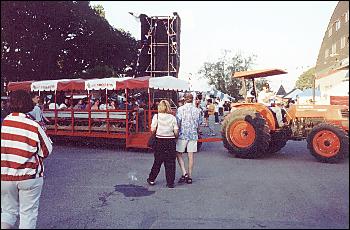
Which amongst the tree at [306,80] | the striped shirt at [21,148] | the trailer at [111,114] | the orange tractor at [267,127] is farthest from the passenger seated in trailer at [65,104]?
the tree at [306,80]

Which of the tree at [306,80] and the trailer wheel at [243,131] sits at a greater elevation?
the tree at [306,80]

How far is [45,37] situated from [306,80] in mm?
1075

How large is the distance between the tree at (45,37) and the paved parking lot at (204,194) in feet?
3.14

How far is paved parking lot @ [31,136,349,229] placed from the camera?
1.53 meters

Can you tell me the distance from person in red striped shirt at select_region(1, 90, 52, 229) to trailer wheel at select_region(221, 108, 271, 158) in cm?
248

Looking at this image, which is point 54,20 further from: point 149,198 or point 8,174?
point 149,198

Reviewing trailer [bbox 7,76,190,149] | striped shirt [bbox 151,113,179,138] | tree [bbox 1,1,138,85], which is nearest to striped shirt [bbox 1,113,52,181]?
tree [bbox 1,1,138,85]

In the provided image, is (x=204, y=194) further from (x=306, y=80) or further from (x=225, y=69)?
(x=306, y=80)

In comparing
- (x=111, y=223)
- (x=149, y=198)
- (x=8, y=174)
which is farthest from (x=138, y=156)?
(x=8, y=174)

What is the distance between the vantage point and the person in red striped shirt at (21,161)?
237 centimetres

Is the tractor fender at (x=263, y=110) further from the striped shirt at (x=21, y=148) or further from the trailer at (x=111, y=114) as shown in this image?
the striped shirt at (x=21, y=148)

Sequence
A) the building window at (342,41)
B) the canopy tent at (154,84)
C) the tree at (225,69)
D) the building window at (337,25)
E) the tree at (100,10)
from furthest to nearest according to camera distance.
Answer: the canopy tent at (154,84)
the tree at (225,69)
the tree at (100,10)
the building window at (337,25)
the building window at (342,41)

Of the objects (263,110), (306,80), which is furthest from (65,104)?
(306,80)

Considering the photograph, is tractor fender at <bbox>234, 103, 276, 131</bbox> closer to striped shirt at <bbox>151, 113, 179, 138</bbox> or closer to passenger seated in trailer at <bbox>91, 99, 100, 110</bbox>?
striped shirt at <bbox>151, 113, 179, 138</bbox>
